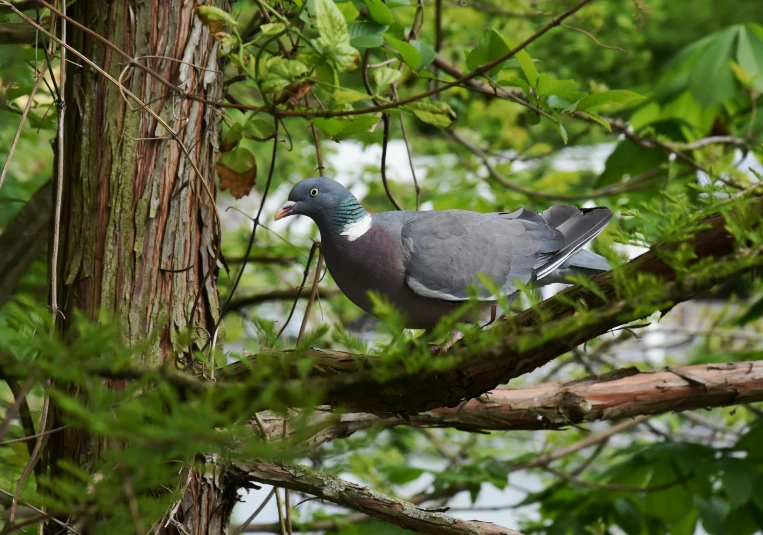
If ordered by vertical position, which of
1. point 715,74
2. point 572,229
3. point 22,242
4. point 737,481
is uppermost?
point 715,74

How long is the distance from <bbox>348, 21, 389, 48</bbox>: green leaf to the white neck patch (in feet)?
1.77

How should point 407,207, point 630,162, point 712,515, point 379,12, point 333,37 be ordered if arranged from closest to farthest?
point 333,37 → point 379,12 → point 712,515 → point 630,162 → point 407,207

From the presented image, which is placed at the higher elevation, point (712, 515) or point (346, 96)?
point (346, 96)

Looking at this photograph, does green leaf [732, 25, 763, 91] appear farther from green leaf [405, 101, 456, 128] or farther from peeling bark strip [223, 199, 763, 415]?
peeling bark strip [223, 199, 763, 415]

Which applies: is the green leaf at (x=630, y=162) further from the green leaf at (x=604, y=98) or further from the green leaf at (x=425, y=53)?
the green leaf at (x=425, y=53)

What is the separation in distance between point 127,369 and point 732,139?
7.06 feet

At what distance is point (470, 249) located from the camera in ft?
6.62

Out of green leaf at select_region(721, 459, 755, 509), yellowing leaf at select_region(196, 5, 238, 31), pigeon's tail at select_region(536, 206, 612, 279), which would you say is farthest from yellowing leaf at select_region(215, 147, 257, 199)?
green leaf at select_region(721, 459, 755, 509)

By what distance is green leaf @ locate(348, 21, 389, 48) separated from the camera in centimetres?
141

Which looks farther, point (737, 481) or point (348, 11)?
point (737, 481)

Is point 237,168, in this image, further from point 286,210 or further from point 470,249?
point 470,249

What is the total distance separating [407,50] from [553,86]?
1.04 feet

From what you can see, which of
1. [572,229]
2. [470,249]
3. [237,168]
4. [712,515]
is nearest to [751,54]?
[572,229]

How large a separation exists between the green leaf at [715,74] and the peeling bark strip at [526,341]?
158 cm
